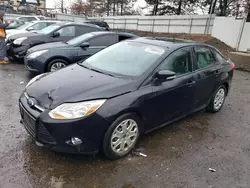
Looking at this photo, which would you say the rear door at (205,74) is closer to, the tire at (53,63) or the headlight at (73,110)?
the headlight at (73,110)

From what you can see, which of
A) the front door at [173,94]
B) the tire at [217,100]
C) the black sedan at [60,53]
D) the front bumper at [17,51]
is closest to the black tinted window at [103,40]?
the black sedan at [60,53]

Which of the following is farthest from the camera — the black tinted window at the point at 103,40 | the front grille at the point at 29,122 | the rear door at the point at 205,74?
the black tinted window at the point at 103,40

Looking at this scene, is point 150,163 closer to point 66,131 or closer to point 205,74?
point 66,131

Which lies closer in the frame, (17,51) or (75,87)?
(75,87)

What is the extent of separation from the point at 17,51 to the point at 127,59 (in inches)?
224

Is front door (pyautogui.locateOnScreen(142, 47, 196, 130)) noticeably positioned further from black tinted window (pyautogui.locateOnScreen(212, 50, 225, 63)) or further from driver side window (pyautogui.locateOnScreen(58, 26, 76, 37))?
driver side window (pyautogui.locateOnScreen(58, 26, 76, 37))

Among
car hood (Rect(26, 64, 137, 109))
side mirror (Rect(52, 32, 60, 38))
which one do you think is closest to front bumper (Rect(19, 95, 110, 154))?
car hood (Rect(26, 64, 137, 109))

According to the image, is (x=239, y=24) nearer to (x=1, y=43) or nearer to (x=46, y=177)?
(x=1, y=43)

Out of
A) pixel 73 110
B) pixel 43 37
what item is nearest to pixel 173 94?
pixel 73 110

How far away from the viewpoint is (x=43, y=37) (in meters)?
8.12

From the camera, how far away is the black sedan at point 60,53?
6.31 m

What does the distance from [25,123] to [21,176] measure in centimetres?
68

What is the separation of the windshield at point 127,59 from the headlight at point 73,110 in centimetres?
88

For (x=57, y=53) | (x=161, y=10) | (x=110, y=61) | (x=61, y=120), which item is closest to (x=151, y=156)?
(x=61, y=120)
